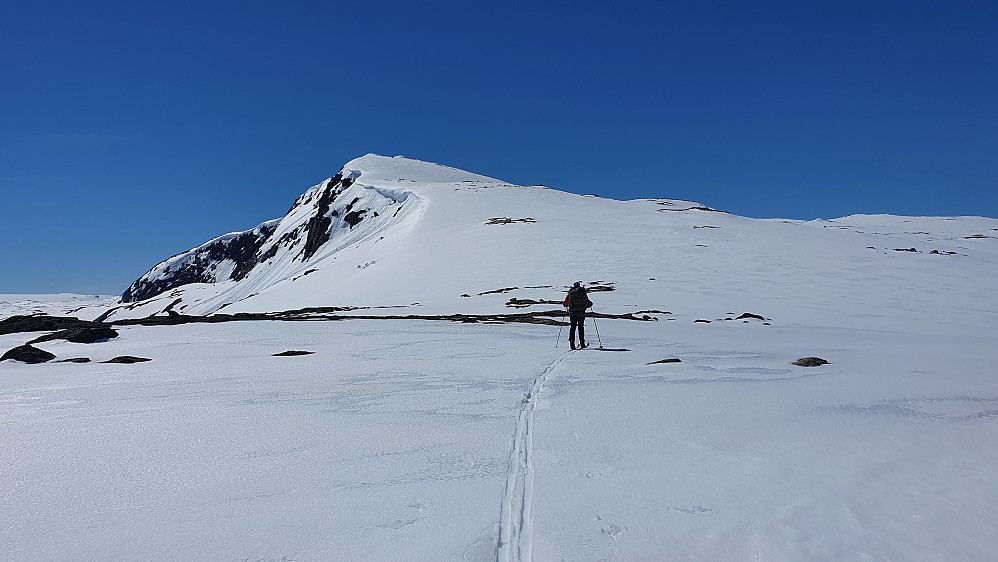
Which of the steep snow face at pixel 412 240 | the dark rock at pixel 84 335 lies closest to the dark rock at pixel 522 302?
the steep snow face at pixel 412 240

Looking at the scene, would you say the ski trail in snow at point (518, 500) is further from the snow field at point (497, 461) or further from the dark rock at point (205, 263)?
the dark rock at point (205, 263)

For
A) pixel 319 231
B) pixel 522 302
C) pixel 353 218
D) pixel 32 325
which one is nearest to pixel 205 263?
pixel 319 231

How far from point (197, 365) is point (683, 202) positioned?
85.5 metres

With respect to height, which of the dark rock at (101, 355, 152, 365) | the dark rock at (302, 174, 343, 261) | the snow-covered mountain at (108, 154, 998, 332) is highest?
the dark rock at (302, 174, 343, 261)

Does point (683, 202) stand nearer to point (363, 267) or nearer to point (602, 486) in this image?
point (363, 267)

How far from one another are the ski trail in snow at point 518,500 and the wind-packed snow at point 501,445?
3 centimetres

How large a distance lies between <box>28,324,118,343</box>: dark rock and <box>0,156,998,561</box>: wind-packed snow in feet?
1.33

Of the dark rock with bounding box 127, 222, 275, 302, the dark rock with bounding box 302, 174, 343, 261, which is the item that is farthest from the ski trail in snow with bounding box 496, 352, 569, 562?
the dark rock with bounding box 127, 222, 275, 302

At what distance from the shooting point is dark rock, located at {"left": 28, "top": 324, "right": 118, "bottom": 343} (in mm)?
12695

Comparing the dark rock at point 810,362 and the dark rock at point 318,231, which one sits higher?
the dark rock at point 318,231

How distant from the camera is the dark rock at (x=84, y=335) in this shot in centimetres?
1270

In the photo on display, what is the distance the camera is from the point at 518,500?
464 cm

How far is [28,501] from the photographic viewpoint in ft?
14.7

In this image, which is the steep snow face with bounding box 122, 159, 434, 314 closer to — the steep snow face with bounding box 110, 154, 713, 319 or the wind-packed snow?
the steep snow face with bounding box 110, 154, 713, 319
